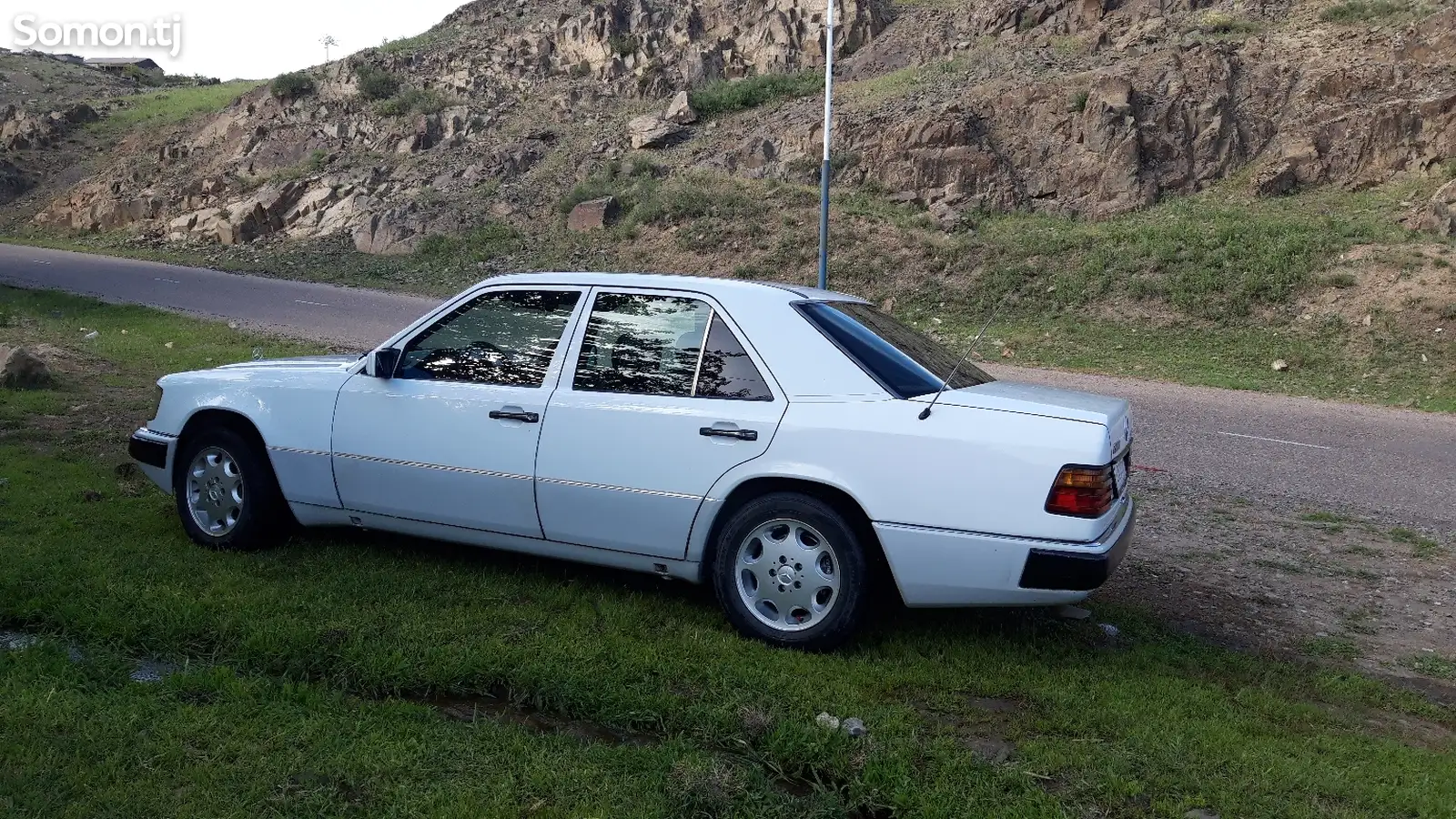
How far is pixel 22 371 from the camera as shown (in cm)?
1029

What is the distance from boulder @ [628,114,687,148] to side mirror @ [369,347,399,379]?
25.9 metres

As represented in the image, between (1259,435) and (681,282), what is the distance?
800 centimetres

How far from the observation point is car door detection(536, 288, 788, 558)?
479 centimetres

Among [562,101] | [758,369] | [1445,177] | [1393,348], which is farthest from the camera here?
[562,101]

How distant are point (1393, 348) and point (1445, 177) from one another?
676 cm

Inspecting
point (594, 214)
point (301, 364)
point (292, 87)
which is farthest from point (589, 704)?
point (292, 87)

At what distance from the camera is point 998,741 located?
394cm

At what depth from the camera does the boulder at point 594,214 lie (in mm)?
26422

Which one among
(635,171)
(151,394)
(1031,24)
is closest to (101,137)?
(635,171)

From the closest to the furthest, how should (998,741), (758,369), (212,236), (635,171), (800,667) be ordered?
(998,741)
(800,667)
(758,369)
(635,171)
(212,236)

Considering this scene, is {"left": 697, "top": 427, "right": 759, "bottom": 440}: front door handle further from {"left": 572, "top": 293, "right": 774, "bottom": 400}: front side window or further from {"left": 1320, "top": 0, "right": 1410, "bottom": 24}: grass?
{"left": 1320, "top": 0, "right": 1410, "bottom": 24}: grass

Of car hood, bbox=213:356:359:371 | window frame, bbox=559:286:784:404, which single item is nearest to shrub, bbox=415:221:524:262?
car hood, bbox=213:356:359:371

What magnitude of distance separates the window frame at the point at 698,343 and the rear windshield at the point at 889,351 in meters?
0.32

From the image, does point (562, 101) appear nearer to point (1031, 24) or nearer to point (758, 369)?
point (1031, 24)
